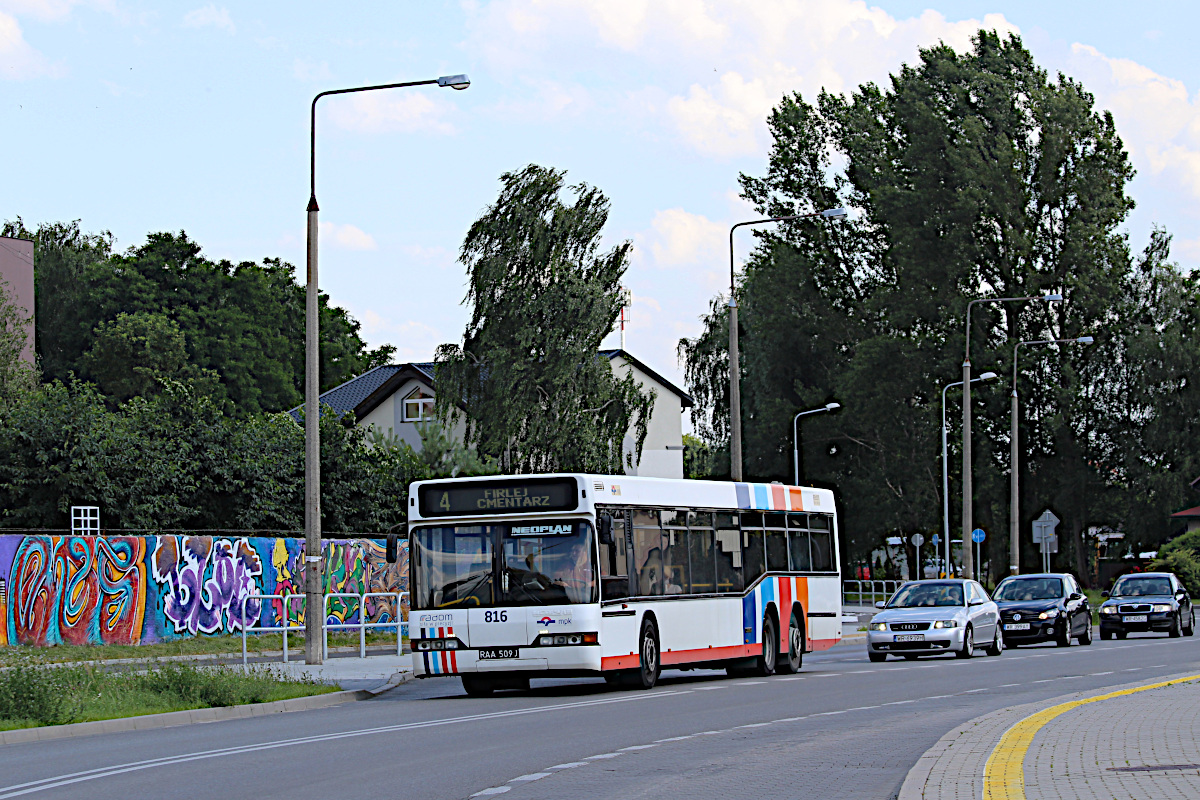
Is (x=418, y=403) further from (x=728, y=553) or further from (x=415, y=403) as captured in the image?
(x=728, y=553)

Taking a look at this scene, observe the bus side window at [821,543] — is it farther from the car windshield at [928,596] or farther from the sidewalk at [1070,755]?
the sidewalk at [1070,755]

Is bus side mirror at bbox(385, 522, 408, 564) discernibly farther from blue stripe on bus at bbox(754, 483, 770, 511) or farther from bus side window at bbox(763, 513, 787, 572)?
bus side window at bbox(763, 513, 787, 572)

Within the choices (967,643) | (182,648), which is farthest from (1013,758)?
(182,648)

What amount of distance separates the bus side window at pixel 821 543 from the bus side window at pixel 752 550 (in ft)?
7.54

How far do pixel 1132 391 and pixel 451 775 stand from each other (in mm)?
53851

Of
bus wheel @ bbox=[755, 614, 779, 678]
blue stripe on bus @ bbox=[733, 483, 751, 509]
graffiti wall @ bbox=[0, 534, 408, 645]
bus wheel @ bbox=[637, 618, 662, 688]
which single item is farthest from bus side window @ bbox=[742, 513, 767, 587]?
graffiti wall @ bbox=[0, 534, 408, 645]

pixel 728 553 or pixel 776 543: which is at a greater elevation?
pixel 776 543

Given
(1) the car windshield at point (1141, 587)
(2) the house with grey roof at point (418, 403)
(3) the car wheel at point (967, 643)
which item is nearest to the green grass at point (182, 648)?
(3) the car wheel at point (967, 643)

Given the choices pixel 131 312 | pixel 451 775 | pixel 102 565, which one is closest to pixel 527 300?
pixel 102 565

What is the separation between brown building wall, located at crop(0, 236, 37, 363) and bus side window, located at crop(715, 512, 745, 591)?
47563 millimetres

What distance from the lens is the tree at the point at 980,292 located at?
60094mm

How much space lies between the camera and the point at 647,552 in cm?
2095

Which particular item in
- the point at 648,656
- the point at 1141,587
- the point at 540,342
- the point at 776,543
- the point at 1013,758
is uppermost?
the point at 540,342

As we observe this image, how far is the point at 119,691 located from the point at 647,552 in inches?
267
